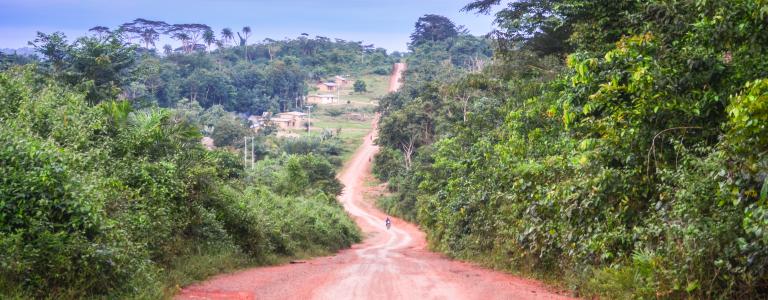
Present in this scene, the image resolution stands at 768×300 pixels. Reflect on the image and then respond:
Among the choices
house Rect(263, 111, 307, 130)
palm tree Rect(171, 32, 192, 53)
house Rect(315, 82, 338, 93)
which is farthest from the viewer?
palm tree Rect(171, 32, 192, 53)

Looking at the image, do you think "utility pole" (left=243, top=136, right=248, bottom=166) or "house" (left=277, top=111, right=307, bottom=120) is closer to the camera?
"utility pole" (left=243, top=136, right=248, bottom=166)

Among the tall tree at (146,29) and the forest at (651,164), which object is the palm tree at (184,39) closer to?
the tall tree at (146,29)

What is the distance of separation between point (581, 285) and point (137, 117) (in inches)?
410

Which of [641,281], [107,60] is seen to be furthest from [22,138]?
[107,60]

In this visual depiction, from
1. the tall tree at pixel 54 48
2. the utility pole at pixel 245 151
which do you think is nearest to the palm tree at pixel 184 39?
the utility pole at pixel 245 151

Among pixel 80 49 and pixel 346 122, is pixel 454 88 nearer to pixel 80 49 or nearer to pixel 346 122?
pixel 80 49

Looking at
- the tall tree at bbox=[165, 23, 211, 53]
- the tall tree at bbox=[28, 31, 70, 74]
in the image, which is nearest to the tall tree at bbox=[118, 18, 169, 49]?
the tall tree at bbox=[165, 23, 211, 53]

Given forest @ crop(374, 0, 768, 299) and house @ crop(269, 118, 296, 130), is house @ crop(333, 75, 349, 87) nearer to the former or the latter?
house @ crop(269, 118, 296, 130)

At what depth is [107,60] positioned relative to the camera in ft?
110

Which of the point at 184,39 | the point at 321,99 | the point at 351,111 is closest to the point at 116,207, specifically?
the point at 351,111

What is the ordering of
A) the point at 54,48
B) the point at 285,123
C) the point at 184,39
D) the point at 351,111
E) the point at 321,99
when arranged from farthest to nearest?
the point at 184,39
the point at 321,99
the point at 351,111
the point at 285,123
the point at 54,48

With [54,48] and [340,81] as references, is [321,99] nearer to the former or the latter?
[340,81]

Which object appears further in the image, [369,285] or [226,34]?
[226,34]

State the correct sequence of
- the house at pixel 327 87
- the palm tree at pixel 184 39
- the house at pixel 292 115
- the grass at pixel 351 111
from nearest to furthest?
1. the grass at pixel 351 111
2. the house at pixel 292 115
3. the house at pixel 327 87
4. the palm tree at pixel 184 39
